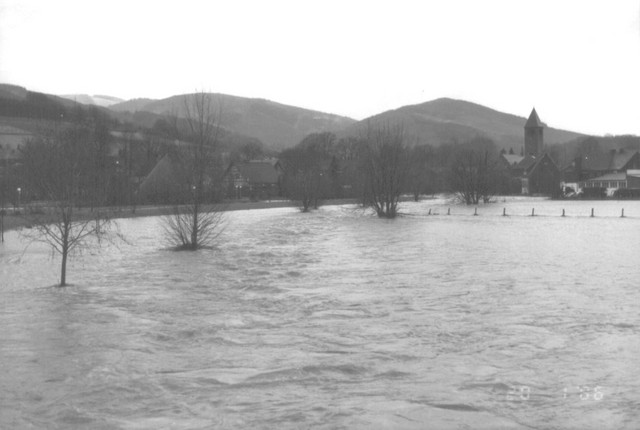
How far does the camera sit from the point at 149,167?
129 m

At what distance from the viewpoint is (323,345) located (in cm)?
1170

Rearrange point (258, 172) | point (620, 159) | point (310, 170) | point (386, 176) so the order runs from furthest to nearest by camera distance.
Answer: point (620, 159), point (258, 172), point (310, 170), point (386, 176)

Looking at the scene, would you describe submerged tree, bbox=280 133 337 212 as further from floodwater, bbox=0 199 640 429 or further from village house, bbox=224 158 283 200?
floodwater, bbox=0 199 640 429

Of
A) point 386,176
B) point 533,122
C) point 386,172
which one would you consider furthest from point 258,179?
point 533,122

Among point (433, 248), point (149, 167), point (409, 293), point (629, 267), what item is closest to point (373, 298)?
point (409, 293)

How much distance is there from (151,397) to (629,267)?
17.7m

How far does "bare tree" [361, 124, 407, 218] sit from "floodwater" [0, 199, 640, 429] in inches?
1397

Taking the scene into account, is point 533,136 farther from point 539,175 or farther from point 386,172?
point 386,172

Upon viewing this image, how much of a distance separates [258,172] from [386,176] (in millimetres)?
71563

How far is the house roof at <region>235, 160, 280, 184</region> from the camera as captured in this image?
12688 cm

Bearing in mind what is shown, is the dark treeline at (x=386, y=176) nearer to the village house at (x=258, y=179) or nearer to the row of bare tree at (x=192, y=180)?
the row of bare tree at (x=192, y=180)

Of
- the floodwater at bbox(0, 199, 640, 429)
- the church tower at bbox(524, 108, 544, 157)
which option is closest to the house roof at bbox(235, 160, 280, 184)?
the church tower at bbox(524, 108, 544, 157)

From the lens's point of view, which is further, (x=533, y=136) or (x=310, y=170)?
(x=533, y=136)

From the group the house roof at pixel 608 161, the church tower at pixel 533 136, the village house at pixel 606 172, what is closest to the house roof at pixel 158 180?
the village house at pixel 606 172
